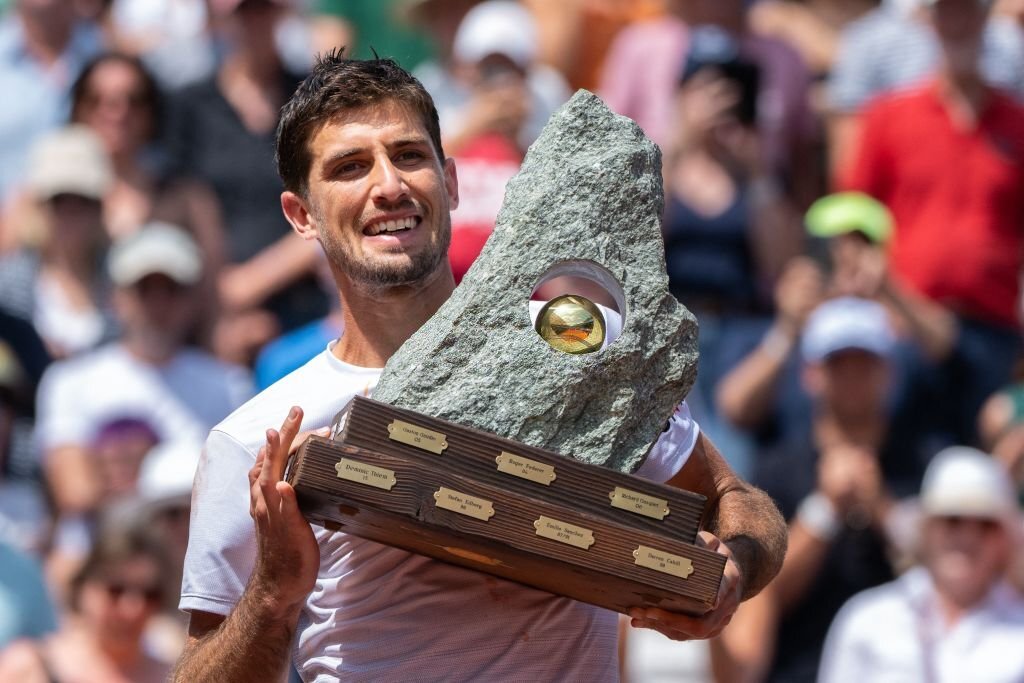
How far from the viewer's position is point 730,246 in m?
8.19

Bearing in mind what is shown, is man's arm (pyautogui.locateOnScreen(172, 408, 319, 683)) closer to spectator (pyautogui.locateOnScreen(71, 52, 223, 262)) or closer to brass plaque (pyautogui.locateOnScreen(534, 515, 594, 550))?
brass plaque (pyautogui.locateOnScreen(534, 515, 594, 550))

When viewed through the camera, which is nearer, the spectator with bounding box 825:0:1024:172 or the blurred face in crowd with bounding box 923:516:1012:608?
the blurred face in crowd with bounding box 923:516:1012:608

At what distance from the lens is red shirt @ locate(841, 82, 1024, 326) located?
8227 mm

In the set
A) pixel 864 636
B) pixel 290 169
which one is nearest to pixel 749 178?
pixel 864 636

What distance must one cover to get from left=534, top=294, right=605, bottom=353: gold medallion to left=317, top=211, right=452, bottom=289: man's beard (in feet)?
0.86

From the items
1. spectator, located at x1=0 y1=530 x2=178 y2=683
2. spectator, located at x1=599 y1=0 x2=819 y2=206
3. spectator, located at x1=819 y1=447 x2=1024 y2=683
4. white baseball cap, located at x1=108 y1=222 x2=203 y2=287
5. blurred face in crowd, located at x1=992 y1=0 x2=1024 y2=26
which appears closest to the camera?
spectator, located at x1=0 y1=530 x2=178 y2=683

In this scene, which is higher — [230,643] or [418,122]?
[418,122]

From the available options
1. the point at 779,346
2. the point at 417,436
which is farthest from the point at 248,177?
the point at 417,436

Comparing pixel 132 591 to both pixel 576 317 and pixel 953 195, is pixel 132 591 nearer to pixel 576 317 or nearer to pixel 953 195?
pixel 576 317

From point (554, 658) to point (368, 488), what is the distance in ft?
2.08

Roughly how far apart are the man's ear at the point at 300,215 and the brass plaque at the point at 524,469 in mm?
762

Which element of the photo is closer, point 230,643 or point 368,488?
point 368,488

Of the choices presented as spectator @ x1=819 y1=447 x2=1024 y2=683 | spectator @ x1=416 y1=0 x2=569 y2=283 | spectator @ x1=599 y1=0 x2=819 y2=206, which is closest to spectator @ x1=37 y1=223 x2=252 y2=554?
spectator @ x1=416 y1=0 x2=569 y2=283

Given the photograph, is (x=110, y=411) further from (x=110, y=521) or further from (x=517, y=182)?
(x=517, y=182)
